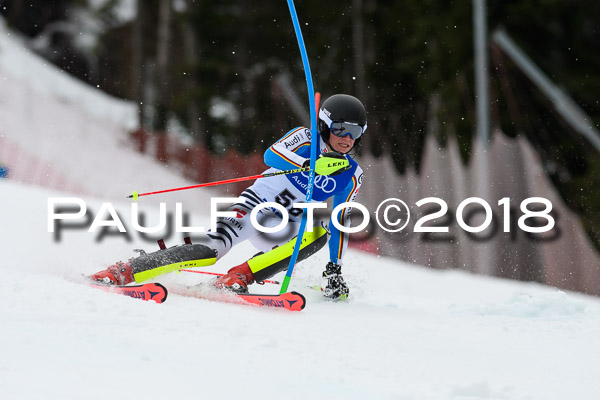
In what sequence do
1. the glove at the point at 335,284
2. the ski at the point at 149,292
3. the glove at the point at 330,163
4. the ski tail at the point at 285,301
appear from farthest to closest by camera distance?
the glove at the point at 335,284
the glove at the point at 330,163
the ski tail at the point at 285,301
the ski at the point at 149,292

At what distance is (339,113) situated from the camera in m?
5.05

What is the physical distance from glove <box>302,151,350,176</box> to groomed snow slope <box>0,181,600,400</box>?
88cm

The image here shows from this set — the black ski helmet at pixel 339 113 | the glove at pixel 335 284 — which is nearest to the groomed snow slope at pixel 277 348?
the glove at pixel 335 284

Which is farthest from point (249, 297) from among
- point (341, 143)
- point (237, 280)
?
point (341, 143)

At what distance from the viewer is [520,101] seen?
12898mm

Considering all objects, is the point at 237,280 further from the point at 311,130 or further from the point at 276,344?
the point at 276,344

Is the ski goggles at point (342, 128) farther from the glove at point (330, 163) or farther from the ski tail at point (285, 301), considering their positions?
the ski tail at point (285, 301)

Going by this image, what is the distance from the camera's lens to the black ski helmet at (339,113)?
5051mm

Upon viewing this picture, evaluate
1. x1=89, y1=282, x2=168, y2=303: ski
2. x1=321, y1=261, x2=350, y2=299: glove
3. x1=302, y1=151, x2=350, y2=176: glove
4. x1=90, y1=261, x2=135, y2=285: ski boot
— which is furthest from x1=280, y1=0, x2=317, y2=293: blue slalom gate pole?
x1=90, y1=261, x2=135, y2=285: ski boot

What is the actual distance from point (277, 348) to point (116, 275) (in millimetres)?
1683

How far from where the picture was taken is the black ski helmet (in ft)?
16.6

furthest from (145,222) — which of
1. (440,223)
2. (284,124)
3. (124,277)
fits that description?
(284,124)

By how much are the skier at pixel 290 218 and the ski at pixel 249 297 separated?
3.2 inches

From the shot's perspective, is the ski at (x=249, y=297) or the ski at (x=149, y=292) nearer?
the ski at (x=149, y=292)
